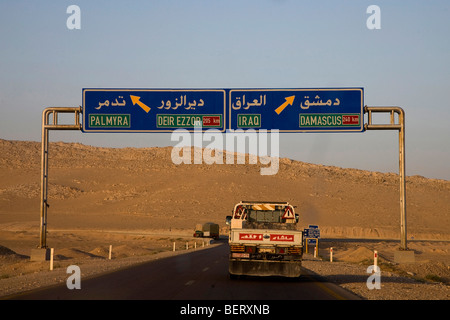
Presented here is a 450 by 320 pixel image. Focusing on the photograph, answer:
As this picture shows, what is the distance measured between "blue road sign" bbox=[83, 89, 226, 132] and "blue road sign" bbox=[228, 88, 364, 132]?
973 millimetres

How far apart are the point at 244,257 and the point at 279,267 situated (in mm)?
1166

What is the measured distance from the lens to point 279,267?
63.0ft

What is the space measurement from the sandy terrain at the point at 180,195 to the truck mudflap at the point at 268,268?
54.0 meters

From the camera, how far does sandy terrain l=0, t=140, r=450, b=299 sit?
97.1 meters

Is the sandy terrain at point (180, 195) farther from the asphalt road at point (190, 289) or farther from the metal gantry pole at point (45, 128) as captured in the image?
the asphalt road at point (190, 289)

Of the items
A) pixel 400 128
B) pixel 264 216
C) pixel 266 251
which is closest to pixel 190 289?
pixel 266 251

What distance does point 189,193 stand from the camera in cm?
12394

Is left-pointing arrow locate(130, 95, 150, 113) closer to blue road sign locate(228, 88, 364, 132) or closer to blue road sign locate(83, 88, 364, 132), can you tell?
blue road sign locate(83, 88, 364, 132)

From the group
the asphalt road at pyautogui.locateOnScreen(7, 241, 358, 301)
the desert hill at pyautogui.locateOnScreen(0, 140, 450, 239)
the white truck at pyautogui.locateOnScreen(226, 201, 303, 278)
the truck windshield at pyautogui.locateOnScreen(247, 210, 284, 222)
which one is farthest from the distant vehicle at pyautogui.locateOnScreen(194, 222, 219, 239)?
the white truck at pyautogui.locateOnScreen(226, 201, 303, 278)

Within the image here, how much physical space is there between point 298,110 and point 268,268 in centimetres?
1131

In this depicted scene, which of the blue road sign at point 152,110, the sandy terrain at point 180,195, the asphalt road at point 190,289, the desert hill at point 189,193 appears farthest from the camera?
the desert hill at point 189,193

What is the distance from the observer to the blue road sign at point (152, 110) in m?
29.1

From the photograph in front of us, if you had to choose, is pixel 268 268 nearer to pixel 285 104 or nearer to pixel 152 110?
pixel 285 104

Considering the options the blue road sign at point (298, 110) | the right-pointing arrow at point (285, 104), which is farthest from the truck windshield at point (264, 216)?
the right-pointing arrow at point (285, 104)
